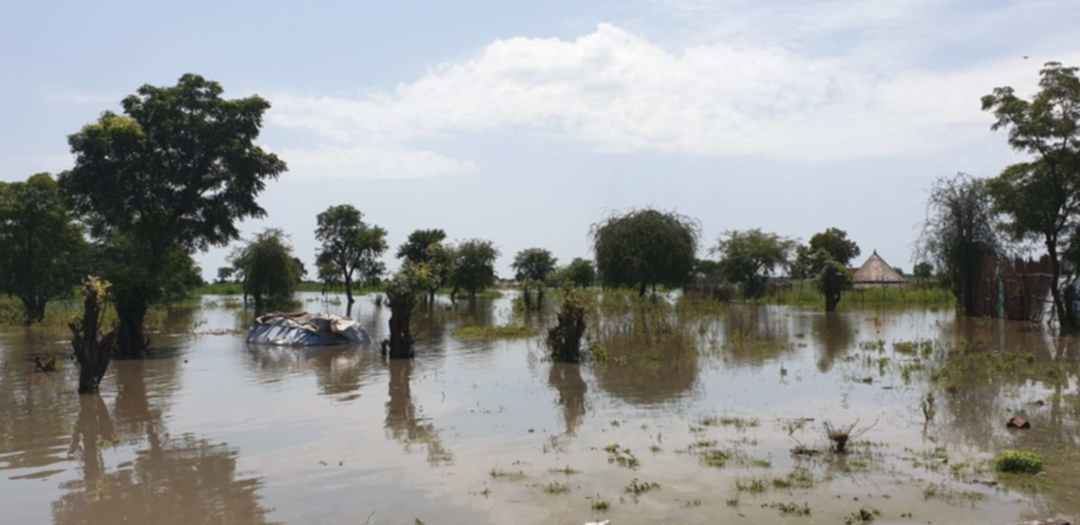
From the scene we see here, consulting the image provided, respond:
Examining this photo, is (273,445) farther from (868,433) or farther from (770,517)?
(868,433)

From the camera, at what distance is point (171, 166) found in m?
25.1

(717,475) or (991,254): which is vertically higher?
(991,254)

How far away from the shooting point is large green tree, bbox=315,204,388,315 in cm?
5641

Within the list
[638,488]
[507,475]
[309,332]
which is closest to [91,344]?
[309,332]

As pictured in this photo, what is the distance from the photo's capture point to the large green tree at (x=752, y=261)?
166ft

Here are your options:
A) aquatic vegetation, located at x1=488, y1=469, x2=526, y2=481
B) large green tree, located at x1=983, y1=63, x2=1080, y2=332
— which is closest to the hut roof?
large green tree, located at x1=983, y1=63, x2=1080, y2=332

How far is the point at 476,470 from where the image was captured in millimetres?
8539

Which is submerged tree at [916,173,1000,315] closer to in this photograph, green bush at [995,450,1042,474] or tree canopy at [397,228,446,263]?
green bush at [995,450,1042,474]

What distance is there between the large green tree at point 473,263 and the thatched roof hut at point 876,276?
75.9 ft

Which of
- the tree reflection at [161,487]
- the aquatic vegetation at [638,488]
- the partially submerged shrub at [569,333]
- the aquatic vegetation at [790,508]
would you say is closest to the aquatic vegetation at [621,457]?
the aquatic vegetation at [638,488]

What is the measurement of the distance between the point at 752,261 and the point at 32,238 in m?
38.1

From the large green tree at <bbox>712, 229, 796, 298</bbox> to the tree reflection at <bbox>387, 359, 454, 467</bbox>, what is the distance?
38464 mm

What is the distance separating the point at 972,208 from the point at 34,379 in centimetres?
3028

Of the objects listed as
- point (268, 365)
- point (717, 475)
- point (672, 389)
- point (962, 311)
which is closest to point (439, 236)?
point (962, 311)
